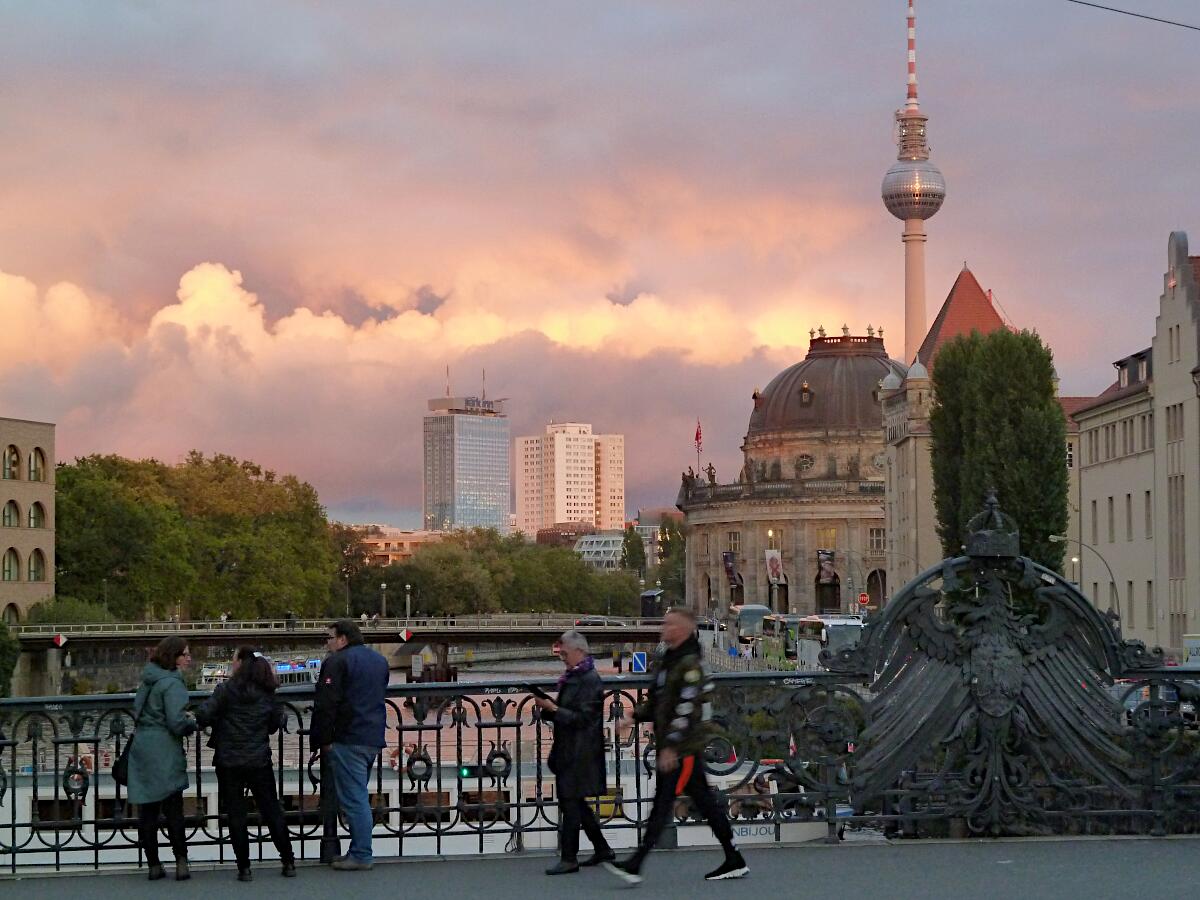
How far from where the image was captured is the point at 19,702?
51.7 feet

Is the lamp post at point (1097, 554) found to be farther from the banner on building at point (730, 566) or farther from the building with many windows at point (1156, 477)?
the banner on building at point (730, 566)

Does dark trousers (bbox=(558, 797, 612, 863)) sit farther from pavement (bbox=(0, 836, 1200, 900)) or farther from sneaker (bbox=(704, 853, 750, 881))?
sneaker (bbox=(704, 853, 750, 881))

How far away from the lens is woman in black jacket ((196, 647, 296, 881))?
49.1 feet

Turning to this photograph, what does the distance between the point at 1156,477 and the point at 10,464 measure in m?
57.6

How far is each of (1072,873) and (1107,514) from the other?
67.7 metres

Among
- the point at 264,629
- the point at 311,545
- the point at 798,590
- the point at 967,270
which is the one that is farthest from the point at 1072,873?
the point at 798,590

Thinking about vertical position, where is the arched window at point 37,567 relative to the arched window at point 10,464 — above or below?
below

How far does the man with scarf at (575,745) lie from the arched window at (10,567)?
9399 centimetres

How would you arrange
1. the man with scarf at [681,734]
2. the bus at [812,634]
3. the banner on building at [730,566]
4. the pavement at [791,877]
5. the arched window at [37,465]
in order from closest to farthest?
1. the pavement at [791,877]
2. the man with scarf at [681,734]
3. the bus at [812,634]
4. the arched window at [37,465]
5. the banner on building at [730,566]

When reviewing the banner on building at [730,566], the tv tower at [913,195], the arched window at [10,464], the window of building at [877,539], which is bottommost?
the banner on building at [730,566]

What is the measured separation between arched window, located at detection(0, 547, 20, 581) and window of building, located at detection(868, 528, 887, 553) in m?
100

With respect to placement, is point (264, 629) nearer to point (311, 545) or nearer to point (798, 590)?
point (311, 545)

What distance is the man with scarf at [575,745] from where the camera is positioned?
14945 mm

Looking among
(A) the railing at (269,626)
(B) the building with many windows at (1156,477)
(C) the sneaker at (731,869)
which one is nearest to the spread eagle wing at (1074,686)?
(C) the sneaker at (731,869)
